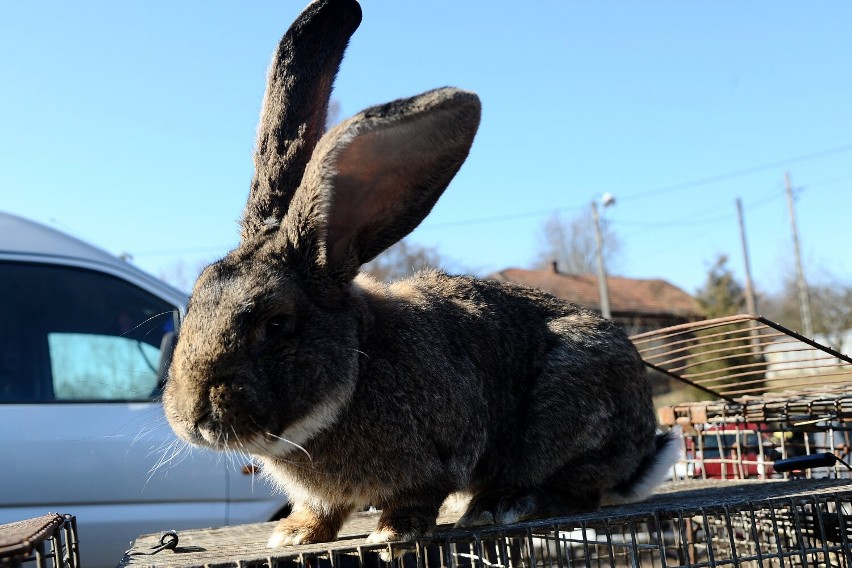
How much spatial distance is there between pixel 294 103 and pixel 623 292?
37060mm

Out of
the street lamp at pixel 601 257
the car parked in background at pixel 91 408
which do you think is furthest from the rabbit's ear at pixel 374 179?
the street lamp at pixel 601 257

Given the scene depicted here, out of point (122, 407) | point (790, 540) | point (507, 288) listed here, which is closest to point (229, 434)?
point (507, 288)

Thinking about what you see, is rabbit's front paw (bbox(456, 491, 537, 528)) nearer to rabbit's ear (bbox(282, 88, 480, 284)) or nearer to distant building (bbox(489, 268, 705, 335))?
rabbit's ear (bbox(282, 88, 480, 284))

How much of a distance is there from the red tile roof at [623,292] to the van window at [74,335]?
1069 inches

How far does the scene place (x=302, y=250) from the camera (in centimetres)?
236

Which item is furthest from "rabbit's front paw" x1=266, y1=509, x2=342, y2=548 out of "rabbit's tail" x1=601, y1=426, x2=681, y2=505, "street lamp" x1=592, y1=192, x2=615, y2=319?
"street lamp" x1=592, y1=192, x2=615, y2=319

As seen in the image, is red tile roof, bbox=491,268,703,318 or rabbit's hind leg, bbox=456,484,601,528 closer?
rabbit's hind leg, bbox=456,484,601,528

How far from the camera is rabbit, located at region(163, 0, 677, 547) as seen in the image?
2.12 meters

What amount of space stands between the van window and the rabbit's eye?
8.40 ft

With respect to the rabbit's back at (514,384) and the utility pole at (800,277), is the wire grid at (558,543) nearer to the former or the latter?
the rabbit's back at (514,384)

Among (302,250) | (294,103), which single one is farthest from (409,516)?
(294,103)

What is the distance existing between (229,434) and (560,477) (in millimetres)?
1216

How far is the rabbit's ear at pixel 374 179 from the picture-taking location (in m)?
2.14

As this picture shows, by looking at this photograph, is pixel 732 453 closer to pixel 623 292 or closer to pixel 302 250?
pixel 302 250
